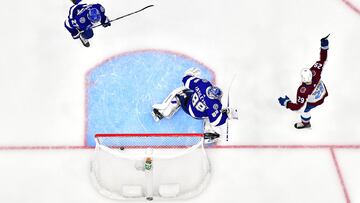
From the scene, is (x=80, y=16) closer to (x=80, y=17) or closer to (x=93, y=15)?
(x=80, y=17)

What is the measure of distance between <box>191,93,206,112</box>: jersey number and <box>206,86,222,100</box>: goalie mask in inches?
6.2

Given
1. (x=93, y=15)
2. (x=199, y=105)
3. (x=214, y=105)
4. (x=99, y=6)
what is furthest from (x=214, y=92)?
(x=99, y=6)

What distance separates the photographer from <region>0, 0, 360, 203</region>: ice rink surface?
7609 millimetres

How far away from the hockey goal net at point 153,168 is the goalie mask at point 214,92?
622 millimetres

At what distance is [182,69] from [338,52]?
2102mm

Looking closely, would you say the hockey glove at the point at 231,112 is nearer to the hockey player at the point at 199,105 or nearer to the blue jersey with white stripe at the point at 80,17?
the hockey player at the point at 199,105

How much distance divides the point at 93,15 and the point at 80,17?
22 cm

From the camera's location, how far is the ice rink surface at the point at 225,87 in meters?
7.61

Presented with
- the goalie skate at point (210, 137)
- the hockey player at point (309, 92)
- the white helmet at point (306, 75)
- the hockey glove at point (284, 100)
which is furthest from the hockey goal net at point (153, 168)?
the white helmet at point (306, 75)

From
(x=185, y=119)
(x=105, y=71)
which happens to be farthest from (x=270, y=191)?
(x=105, y=71)

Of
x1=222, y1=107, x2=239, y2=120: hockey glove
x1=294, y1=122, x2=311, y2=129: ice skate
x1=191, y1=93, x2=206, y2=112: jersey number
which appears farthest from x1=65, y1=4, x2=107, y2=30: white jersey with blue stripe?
x1=294, y1=122, x2=311, y2=129: ice skate

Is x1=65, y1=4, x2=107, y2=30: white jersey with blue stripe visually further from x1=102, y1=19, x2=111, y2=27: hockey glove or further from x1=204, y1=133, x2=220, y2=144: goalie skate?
x1=204, y1=133, x2=220, y2=144: goalie skate

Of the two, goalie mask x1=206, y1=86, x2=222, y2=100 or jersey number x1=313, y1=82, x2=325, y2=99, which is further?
jersey number x1=313, y1=82, x2=325, y2=99

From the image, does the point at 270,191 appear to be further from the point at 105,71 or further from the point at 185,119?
the point at 105,71
